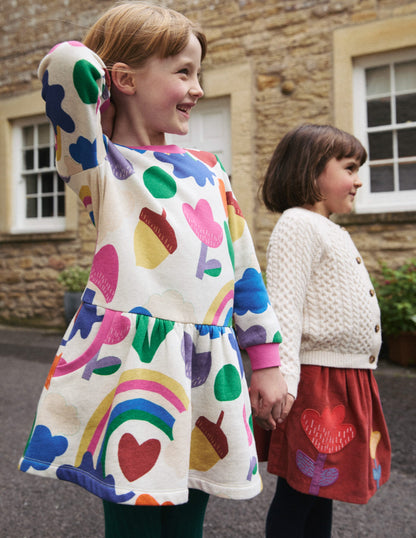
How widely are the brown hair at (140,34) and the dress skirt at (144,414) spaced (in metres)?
0.55

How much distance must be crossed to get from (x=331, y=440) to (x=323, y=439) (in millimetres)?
23

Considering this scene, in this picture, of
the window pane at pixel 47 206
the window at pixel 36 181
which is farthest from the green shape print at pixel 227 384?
the window pane at pixel 47 206

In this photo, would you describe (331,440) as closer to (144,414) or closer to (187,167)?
(144,414)

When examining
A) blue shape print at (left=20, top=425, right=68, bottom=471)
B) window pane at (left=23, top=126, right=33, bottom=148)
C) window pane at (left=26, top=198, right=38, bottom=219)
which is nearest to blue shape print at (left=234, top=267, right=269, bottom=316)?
blue shape print at (left=20, top=425, right=68, bottom=471)

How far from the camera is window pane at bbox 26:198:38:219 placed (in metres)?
8.29

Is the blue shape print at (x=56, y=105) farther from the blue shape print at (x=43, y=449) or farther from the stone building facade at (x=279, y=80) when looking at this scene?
the stone building facade at (x=279, y=80)

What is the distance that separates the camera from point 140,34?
1.15m

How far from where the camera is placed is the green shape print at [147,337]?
3.45 feet

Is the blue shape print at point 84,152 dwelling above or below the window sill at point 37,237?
below

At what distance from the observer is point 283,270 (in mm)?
1527

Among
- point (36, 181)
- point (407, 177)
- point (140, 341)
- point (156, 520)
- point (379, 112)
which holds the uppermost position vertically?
point (379, 112)

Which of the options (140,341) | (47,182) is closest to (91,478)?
(140,341)

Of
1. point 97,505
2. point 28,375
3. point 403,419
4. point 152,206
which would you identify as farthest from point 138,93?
point 28,375

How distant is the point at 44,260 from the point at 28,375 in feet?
10.9
